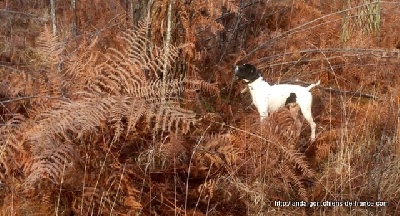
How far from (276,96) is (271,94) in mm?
38

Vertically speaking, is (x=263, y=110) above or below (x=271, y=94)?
below

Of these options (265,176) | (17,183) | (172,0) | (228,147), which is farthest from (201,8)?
(17,183)

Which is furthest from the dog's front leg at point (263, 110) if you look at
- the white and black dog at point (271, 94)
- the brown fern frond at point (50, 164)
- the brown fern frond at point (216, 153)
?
the brown fern frond at point (50, 164)

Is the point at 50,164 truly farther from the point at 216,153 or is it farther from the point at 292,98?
the point at 292,98

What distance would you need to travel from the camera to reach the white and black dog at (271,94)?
325cm

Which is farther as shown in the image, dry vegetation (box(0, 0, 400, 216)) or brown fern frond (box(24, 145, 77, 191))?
dry vegetation (box(0, 0, 400, 216))

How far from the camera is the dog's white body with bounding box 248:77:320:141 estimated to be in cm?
325

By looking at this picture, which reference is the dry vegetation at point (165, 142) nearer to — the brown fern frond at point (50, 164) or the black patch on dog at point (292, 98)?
the brown fern frond at point (50, 164)

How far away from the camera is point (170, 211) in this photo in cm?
247

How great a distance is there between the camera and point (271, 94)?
3.26 m

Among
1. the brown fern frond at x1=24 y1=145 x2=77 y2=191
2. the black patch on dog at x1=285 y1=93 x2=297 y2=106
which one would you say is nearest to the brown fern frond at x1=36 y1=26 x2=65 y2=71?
the brown fern frond at x1=24 y1=145 x2=77 y2=191

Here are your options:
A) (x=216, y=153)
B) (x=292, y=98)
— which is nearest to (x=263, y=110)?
(x=292, y=98)

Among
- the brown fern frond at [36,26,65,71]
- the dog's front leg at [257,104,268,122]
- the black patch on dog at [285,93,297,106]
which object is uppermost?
the brown fern frond at [36,26,65,71]

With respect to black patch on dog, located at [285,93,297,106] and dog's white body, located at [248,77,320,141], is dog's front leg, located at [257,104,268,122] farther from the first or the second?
black patch on dog, located at [285,93,297,106]
